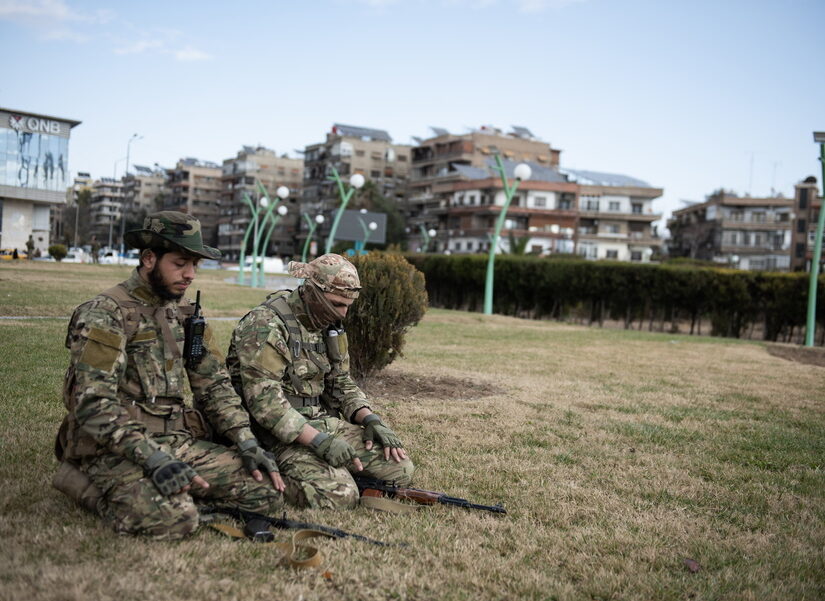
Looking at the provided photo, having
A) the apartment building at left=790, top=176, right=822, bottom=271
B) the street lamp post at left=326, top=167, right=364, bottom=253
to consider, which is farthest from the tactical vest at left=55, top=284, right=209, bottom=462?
the apartment building at left=790, top=176, right=822, bottom=271

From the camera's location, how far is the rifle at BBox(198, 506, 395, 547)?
3754mm

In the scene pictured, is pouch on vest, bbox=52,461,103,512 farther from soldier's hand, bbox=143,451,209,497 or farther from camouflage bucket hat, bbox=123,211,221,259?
camouflage bucket hat, bbox=123,211,221,259

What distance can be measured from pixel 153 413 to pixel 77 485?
503 millimetres

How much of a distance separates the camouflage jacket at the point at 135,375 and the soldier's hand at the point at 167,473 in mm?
54

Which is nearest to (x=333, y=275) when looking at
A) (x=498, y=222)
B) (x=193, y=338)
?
(x=193, y=338)

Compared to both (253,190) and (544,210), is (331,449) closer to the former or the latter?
(544,210)

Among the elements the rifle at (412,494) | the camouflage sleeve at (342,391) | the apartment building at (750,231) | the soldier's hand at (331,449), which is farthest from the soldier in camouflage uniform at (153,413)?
the apartment building at (750,231)

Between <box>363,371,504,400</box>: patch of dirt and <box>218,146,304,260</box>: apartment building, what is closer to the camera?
<box>363,371,504,400</box>: patch of dirt

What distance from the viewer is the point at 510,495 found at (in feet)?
15.9

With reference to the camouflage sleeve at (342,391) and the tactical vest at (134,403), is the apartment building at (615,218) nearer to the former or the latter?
the camouflage sleeve at (342,391)

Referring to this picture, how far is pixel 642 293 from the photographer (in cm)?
2400

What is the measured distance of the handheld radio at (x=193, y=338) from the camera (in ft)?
13.3

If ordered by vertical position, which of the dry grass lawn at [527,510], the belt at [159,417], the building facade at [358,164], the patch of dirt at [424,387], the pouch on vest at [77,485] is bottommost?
the dry grass lawn at [527,510]

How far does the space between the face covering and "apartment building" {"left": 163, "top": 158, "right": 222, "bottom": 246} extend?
13447 centimetres
